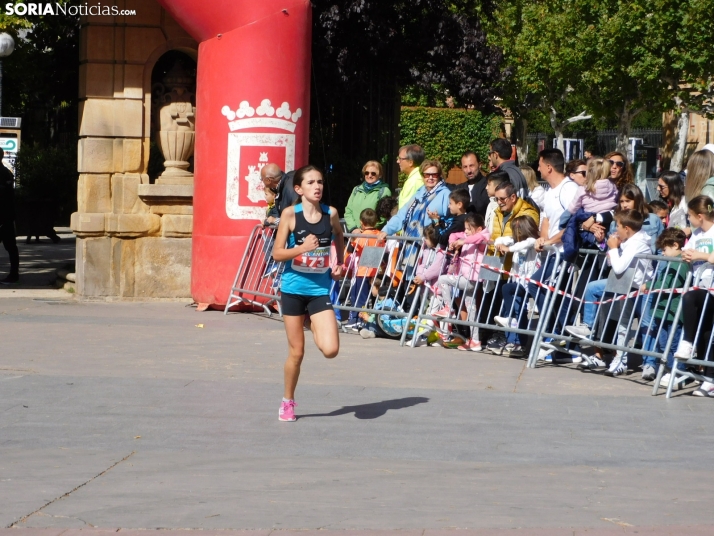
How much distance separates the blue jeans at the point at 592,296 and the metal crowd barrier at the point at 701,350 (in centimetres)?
92

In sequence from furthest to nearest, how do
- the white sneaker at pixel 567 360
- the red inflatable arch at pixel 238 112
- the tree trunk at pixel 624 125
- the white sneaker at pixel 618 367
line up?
the tree trunk at pixel 624 125, the red inflatable arch at pixel 238 112, the white sneaker at pixel 567 360, the white sneaker at pixel 618 367

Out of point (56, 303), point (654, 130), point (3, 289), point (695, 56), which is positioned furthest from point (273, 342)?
point (654, 130)

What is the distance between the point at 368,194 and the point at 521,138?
50078 mm

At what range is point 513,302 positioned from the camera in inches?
400

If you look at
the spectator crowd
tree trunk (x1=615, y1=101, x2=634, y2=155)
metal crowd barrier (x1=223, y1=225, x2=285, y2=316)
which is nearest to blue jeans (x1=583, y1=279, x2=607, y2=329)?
the spectator crowd

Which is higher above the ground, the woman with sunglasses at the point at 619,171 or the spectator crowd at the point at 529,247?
the woman with sunglasses at the point at 619,171

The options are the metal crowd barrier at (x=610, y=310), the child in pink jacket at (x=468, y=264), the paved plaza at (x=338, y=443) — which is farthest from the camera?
the child in pink jacket at (x=468, y=264)

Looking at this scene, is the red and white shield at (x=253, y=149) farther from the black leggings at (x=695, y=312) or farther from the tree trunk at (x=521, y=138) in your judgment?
the tree trunk at (x=521, y=138)

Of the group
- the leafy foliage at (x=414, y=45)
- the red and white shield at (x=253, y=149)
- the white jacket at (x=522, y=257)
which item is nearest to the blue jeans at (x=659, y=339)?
the white jacket at (x=522, y=257)

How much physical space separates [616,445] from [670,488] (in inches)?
38.1

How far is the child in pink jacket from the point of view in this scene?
10.5 metres

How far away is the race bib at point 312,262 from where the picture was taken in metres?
7.33

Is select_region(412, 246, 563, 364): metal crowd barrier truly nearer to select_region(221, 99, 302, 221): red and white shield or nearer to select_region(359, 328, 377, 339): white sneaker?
select_region(359, 328, 377, 339): white sneaker

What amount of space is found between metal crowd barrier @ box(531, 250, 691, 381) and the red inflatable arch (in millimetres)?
3796
